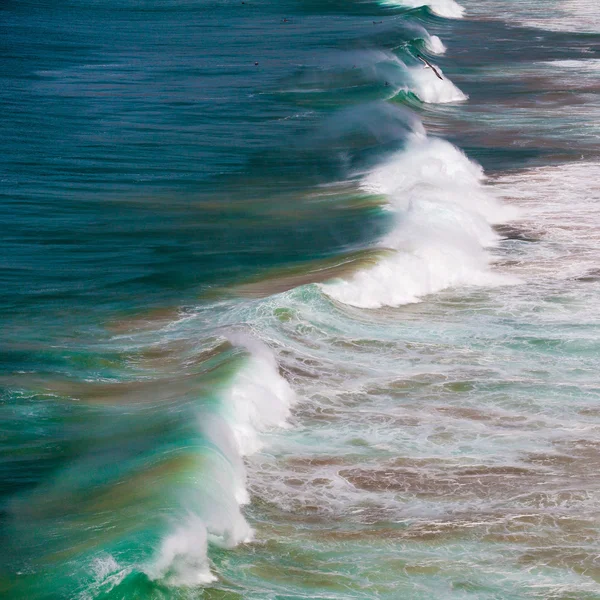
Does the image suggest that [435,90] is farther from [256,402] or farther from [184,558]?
[184,558]

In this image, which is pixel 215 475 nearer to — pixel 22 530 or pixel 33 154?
pixel 22 530

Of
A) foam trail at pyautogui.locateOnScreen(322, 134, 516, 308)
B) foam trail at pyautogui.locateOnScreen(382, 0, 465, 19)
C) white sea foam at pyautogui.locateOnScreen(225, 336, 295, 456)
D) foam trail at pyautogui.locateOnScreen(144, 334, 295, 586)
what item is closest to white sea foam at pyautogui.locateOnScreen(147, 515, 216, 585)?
foam trail at pyautogui.locateOnScreen(144, 334, 295, 586)

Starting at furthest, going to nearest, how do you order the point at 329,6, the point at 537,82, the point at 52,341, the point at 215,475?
the point at 329,6 → the point at 537,82 → the point at 52,341 → the point at 215,475

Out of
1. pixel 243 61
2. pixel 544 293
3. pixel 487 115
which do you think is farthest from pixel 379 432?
pixel 243 61

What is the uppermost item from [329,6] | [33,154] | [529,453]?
[329,6]

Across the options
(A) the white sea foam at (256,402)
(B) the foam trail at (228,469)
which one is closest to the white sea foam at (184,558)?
(B) the foam trail at (228,469)

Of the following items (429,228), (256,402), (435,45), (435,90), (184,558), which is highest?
(435,45)

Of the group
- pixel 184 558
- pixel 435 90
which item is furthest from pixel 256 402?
pixel 435 90
